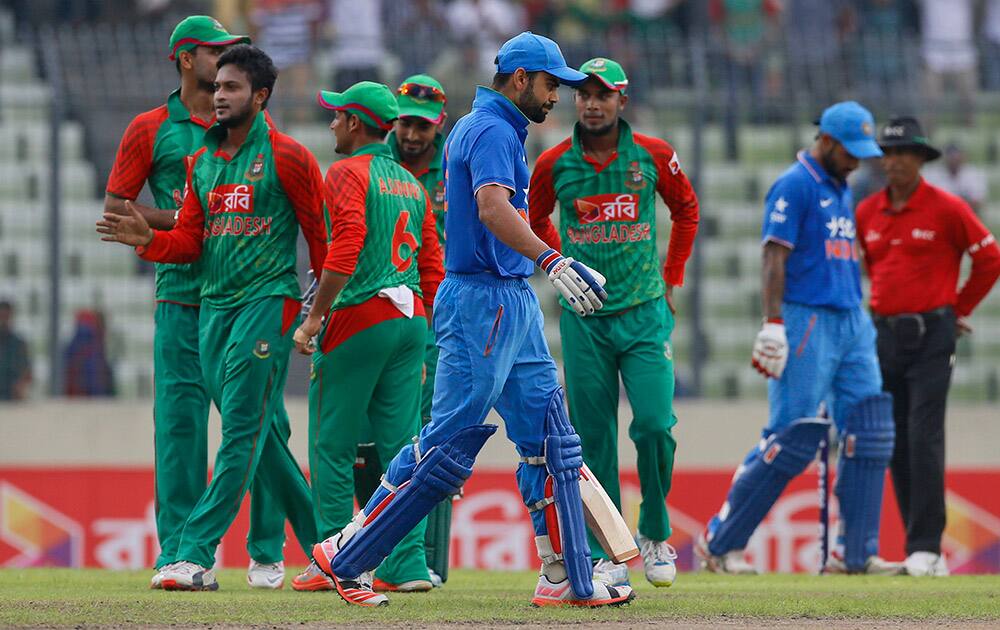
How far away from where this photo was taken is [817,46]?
16.2 meters

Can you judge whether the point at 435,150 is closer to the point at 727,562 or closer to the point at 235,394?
the point at 235,394

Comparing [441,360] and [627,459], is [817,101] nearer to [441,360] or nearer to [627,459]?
[627,459]

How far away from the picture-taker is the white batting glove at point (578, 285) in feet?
21.2

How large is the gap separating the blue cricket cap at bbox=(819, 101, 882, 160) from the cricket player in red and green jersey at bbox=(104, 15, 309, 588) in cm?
326

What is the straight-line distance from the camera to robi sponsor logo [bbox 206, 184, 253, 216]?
7.97 m

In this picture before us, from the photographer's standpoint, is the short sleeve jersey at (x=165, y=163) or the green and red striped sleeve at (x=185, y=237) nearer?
the green and red striped sleeve at (x=185, y=237)

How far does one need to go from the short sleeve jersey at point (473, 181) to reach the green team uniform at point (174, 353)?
170cm

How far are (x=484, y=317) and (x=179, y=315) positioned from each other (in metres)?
1.93

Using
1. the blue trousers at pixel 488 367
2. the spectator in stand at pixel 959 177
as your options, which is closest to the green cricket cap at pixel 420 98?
the blue trousers at pixel 488 367

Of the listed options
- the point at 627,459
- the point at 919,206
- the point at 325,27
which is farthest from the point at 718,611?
the point at 325,27

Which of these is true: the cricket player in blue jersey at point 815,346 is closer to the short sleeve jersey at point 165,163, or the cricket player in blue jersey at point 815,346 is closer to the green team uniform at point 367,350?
the green team uniform at point 367,350

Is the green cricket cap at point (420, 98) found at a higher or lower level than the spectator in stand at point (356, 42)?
lower

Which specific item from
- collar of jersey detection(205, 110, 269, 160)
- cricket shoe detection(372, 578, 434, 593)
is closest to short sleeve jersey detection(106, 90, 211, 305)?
collar of jersey detection(205, 110, 269, 160)

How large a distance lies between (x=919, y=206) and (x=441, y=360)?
4.32 m
